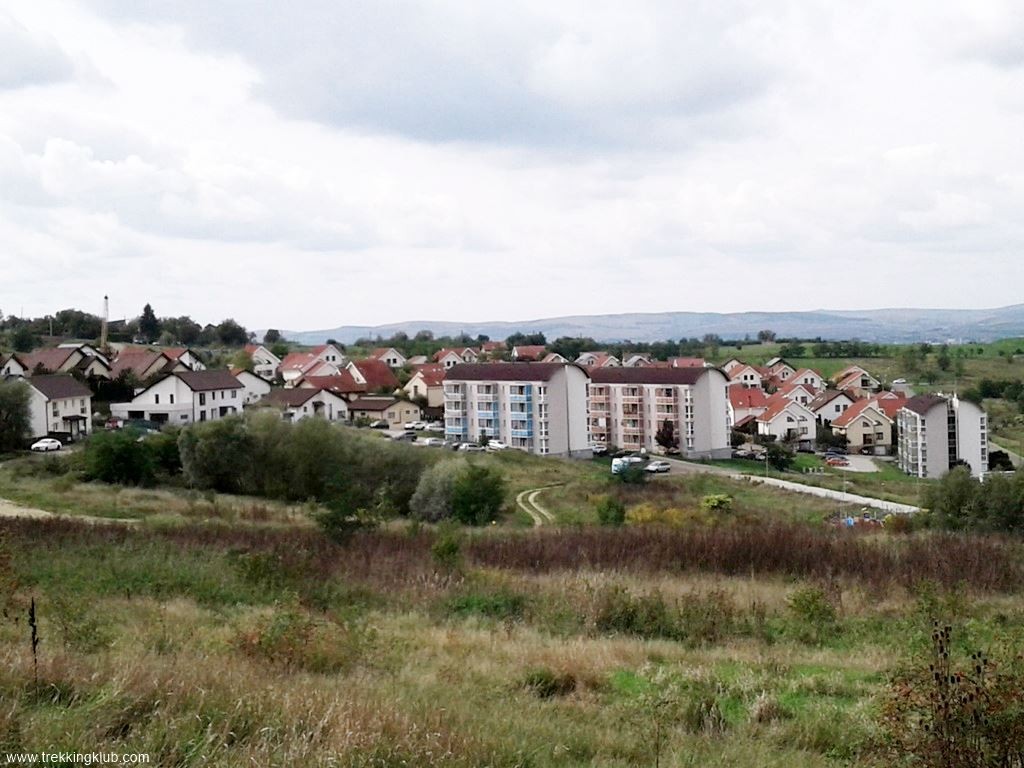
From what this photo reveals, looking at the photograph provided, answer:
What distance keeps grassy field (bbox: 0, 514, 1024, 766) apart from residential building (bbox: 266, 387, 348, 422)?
39344mm

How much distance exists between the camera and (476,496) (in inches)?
1227

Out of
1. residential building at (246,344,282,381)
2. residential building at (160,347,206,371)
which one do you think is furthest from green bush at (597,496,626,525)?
residential building at (246,344,282,381)

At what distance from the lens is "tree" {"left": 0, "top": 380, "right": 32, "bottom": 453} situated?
141 ft

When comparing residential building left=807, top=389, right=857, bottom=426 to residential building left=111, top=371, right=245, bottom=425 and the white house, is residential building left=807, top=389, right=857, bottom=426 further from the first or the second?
residential building left=111, top=371, right=245, bottom=425

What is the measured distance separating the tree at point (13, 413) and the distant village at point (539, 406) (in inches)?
87.5

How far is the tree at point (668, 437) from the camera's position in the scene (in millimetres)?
61906

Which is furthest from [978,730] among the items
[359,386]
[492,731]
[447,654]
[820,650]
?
[359,386]

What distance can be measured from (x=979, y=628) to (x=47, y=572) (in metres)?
12.1

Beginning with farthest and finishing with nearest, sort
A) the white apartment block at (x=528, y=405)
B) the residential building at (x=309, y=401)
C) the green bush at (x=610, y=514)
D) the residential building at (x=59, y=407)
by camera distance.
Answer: the white apartment block at (x=528, y=405), the residential building at (x=309, y=401), the residential building at (x=59, y=407), the green bush at (x=610, y=514)

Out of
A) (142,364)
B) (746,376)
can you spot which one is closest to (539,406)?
(142,364)

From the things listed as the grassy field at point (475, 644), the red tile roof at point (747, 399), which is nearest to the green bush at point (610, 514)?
the grassy field at point (475, 644)

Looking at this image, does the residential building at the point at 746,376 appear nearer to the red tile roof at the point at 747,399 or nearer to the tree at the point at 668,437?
the red tile roof at the point at 747,399

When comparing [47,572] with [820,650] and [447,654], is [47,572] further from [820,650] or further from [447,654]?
[820,650]

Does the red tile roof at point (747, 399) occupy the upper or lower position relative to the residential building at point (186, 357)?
lower
